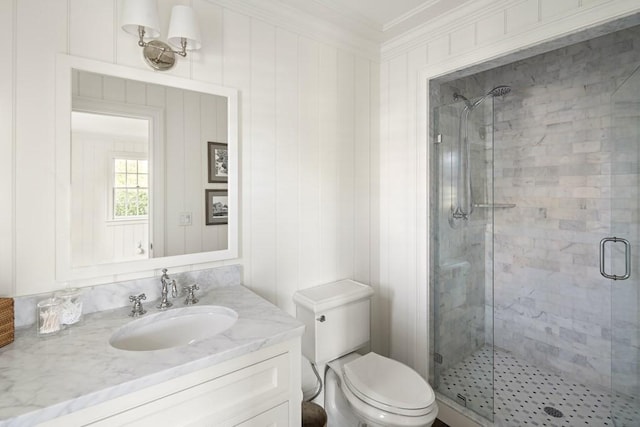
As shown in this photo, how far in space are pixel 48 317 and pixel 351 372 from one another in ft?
4.28

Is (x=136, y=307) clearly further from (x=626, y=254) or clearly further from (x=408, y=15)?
(x=626, y=254)

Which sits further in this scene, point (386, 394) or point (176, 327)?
point (386, 394)

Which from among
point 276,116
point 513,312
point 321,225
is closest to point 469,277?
point 513,312

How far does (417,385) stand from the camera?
5.02 feet

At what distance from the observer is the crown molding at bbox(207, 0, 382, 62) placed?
1.66m

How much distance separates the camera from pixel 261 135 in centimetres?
171

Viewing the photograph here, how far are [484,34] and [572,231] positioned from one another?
1615 mm

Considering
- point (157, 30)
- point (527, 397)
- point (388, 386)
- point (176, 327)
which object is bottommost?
point (527, 397)

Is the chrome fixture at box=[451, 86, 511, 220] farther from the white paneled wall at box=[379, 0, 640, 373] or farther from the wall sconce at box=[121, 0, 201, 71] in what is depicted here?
the wall sconce at box=[121, 0, 201, 71]

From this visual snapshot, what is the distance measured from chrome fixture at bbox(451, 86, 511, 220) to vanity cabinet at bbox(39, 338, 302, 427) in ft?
4.98

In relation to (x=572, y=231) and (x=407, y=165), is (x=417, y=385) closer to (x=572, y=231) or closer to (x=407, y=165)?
(x=407, y=165)

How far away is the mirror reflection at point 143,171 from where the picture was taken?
50.1 inches

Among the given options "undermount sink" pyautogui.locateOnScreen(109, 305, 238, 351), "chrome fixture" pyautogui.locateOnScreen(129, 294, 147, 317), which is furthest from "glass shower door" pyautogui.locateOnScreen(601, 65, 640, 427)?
"chrome fixture" pyautogui.locateOnScreen(129, 294, 147, 317)

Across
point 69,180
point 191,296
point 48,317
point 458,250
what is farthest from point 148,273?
point 458,250
